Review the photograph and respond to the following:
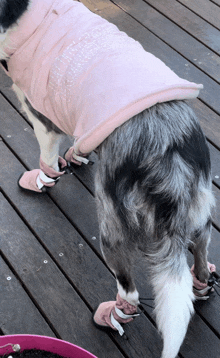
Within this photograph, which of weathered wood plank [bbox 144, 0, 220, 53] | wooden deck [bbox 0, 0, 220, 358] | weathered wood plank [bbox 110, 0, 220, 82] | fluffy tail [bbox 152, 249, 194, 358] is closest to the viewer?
fluffy tail [bbox 152, 249, 194, 358]

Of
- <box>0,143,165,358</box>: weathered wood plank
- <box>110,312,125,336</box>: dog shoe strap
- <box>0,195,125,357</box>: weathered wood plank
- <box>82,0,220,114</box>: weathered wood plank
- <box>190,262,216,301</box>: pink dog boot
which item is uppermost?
<box>82,0,220,114</box>: weathered wood plank

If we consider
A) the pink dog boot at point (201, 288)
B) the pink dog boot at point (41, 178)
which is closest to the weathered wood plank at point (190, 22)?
the pink dog boot at point (41, 178)

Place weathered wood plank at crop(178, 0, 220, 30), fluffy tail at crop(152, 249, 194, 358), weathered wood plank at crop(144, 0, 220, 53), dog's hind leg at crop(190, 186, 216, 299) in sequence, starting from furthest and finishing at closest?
1. weathered wood plank at crop(178, 0, 220, 30)
2. weathered wood plank at crop(144, 0, 220, 53)
3. dog's hind leg at crop(190, 186, 216, 299)
4. fluffy tail at crop(152, 249, 194, 358)


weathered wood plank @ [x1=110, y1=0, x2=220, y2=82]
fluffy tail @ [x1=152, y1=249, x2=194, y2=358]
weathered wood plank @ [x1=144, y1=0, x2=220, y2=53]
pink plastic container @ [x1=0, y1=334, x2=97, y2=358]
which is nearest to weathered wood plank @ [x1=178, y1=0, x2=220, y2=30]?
weathered wood plank @ [x1=144, y1=0, x2=220, y2=53]

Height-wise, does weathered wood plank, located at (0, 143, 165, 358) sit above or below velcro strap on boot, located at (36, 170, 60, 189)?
below

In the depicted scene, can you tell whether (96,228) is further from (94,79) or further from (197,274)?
(94,79)

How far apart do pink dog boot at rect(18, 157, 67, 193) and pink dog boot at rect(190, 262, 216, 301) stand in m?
0.81

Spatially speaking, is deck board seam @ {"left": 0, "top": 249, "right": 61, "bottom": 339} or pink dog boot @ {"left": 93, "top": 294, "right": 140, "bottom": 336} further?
deck board seam @ {"left": 0, "top": 249, "right": 61, "bottom": 339}

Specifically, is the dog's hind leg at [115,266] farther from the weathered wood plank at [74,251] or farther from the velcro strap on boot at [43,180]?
the velcro strap on boot at [43,180]

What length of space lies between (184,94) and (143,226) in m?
0.41

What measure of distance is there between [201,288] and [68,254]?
2.02ft

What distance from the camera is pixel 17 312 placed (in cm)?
183

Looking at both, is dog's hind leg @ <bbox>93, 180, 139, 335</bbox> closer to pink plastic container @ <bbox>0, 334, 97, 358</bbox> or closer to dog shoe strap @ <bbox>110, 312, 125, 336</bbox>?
dog shoe strap @ <bbox>110, 312, 125, 336</bbox>

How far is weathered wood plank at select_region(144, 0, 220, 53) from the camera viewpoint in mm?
2896
